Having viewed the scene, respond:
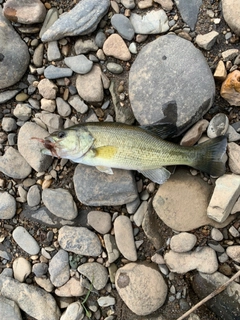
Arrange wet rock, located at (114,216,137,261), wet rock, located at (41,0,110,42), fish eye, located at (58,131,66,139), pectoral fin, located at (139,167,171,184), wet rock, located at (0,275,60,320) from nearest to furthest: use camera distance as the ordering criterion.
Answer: fish eye, located at (58,131,66,139), pectoral fin, located at (139,167,171,184), wet rock, located at (41,0,110,42), wet rock, located at (114,216,137,261), wet rock, located at (0,275,60,320)

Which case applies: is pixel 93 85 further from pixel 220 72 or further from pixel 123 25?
pixel 220 72

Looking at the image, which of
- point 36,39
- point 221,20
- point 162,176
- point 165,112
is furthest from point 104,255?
point 221,20

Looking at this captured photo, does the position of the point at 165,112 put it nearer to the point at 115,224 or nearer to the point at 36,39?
the point at 115,224

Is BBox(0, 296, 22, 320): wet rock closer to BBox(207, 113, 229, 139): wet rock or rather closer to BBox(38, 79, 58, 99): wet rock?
BBox(38, 79, 58, 99): wet rock

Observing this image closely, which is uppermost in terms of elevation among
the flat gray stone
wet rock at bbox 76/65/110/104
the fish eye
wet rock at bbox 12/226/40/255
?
wet rock at bbox 76/65/110/104

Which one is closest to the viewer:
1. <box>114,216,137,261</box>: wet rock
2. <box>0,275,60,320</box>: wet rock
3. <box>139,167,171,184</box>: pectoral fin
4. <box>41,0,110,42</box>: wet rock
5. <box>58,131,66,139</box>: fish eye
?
<box>58,131,66,139</box>: fish eye

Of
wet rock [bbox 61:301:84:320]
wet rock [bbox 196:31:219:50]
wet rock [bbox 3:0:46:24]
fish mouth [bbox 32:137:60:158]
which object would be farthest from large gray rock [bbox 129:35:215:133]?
wet rock [bbox 61:301:84:320]
